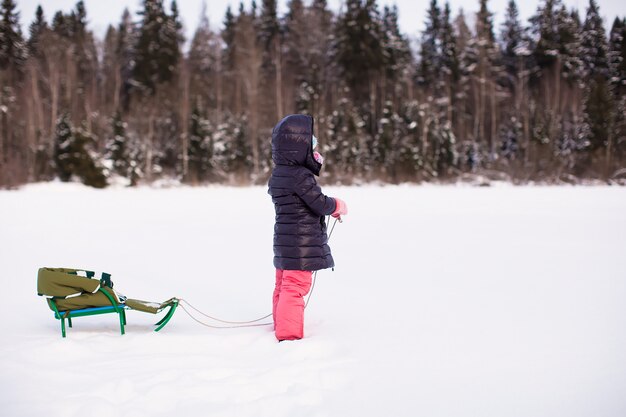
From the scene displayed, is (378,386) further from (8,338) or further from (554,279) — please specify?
(554,279)

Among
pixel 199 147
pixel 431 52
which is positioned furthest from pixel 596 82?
pixel 199 147

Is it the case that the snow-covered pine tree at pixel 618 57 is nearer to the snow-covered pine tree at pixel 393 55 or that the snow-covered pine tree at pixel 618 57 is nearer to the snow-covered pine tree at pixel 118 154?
the snow-covered pine tree at pixel 393 55

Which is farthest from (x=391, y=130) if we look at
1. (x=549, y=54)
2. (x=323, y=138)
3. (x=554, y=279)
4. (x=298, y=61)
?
(x=554, y=279)

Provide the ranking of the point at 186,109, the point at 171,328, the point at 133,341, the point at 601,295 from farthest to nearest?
the point at 186,109 → the point at 601,295 → the point at 171,328 → the point at 133,341

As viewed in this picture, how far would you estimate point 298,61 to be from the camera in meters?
35.2

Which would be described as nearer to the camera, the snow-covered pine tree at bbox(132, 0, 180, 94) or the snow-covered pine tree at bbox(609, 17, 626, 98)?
the snow-covered pine tree at bbox(609, 17, 626, 98)

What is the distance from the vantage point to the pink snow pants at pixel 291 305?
3121 millimetres

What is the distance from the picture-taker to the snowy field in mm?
2309

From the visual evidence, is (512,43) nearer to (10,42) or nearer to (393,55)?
(393,55)

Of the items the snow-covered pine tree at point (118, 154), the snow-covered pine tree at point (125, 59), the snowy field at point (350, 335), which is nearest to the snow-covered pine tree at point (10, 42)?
the snow-covered pine tree at point (125, 59)

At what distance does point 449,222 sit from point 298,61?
2818cm

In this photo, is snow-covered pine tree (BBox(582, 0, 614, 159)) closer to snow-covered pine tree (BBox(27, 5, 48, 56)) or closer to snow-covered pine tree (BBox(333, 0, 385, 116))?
snow-covered pine tree (BBox(333, 0, 385, 116))

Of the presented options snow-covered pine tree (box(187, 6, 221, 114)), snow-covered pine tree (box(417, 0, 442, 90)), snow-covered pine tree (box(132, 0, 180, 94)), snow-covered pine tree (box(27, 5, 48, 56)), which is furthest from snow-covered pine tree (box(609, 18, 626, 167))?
snow-covered pine tree (box(27, 5, 48, 56))

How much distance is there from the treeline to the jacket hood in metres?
21.1
